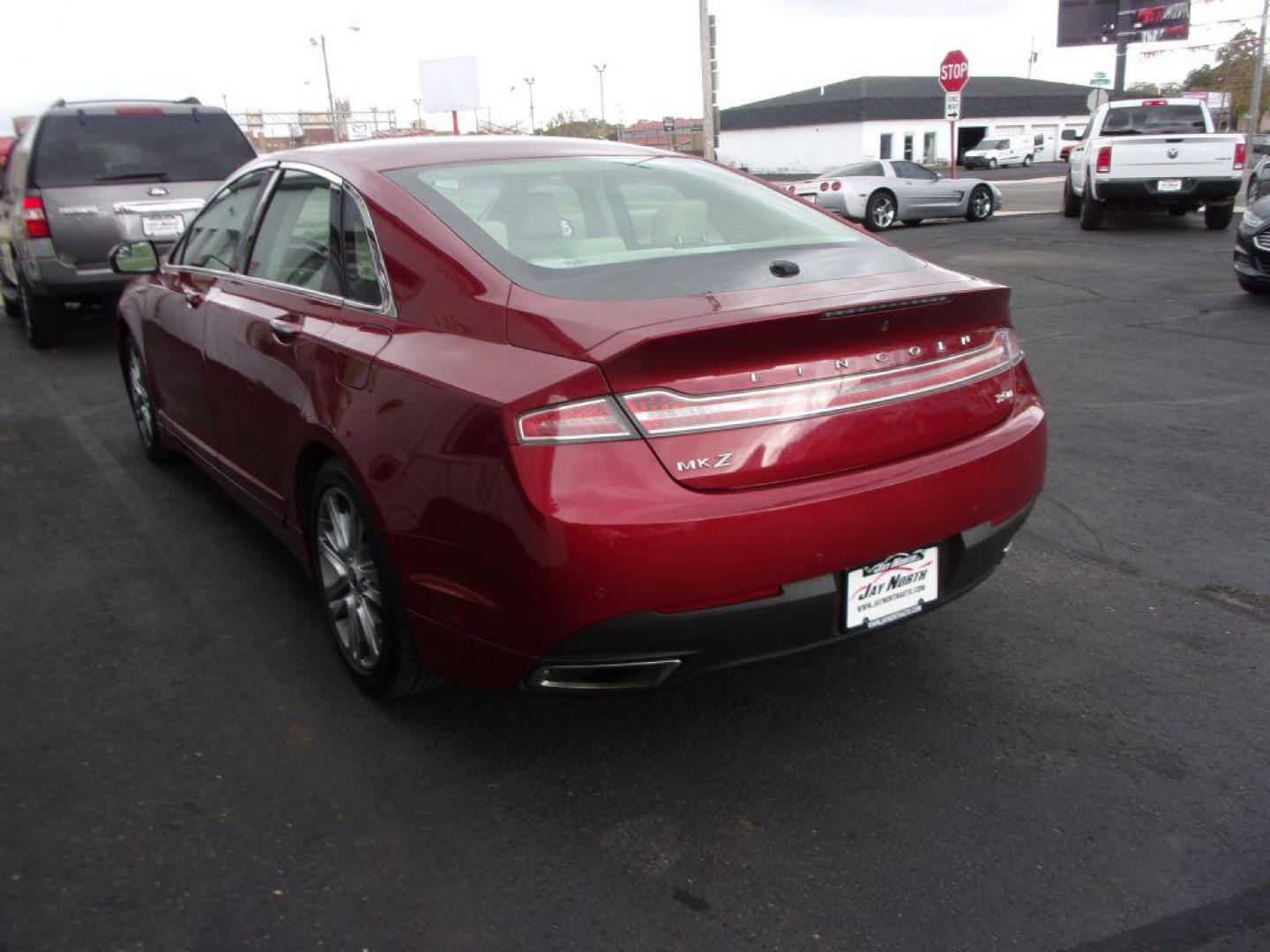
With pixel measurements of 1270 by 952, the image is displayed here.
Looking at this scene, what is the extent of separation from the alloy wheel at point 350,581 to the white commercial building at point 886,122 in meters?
63.2

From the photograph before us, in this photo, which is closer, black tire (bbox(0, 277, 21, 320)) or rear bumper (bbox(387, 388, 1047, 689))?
rear bumper (bbox(387, 388, 1047, 689))

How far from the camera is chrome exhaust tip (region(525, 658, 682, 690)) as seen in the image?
8.24 feet

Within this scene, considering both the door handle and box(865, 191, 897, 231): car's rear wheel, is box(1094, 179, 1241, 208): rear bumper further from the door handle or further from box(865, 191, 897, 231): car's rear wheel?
the door handle

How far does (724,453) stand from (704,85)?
83.8 feet

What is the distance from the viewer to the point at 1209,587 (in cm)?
387

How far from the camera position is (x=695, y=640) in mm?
2463

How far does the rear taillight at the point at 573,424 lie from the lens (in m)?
2.38

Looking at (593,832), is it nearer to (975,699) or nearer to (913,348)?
(975,699)

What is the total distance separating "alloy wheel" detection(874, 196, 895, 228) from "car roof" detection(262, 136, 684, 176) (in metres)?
16.9

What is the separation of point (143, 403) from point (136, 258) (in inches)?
34.0

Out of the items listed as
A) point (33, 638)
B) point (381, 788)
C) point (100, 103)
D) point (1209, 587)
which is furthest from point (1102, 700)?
point (100, 103)

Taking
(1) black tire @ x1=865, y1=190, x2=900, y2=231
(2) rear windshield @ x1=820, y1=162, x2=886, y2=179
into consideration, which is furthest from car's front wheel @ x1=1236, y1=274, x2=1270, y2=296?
(2) rear windshield @ x1=820, y1=162, x2=886, y2=179

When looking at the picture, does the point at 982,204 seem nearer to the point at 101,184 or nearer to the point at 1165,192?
the point at 1165,192

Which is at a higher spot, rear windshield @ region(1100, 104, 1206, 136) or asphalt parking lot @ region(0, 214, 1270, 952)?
rear windshield @ region(1100, 104, 1206, 136)
